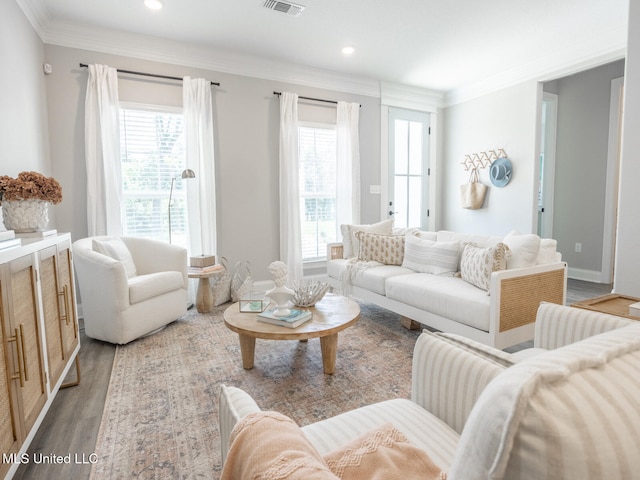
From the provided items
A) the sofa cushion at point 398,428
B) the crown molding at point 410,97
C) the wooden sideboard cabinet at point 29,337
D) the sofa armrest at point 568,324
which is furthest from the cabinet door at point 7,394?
the crown molding at point 410,97

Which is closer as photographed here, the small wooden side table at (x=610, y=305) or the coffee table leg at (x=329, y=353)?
the small wooden side table at (x=610, y=305)

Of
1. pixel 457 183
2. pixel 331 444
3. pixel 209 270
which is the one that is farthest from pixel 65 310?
pixel 457 183

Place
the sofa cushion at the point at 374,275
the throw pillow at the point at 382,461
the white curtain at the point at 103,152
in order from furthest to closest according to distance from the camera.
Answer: the white curtain at the point at 103,152 < the sofa cushion at the point at 374,275 < the throw pillow at the point at 382,461

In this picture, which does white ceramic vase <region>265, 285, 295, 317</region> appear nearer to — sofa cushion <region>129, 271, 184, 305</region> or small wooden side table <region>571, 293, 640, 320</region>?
sofa cushion <region>129, 271, 184, 305</region>

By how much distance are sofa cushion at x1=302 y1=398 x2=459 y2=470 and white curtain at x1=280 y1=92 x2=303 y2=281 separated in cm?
331

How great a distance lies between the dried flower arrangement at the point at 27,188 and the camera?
1.84 metres

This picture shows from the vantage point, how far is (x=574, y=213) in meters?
4.91

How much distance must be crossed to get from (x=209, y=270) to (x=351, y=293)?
4.84 ft

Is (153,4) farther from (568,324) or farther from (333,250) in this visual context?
(568,324)

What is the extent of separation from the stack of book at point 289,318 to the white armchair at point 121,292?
123 centimetres

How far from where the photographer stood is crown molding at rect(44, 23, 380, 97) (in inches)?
132

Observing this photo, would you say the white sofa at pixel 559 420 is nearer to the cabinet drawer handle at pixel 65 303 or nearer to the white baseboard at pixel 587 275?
the cabinet drawer handle at pixel 65 303

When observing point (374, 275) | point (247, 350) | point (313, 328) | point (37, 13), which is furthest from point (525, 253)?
point (37, 13)

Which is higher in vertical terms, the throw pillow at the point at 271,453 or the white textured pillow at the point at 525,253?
the white textured pillow at the point at 525,253
